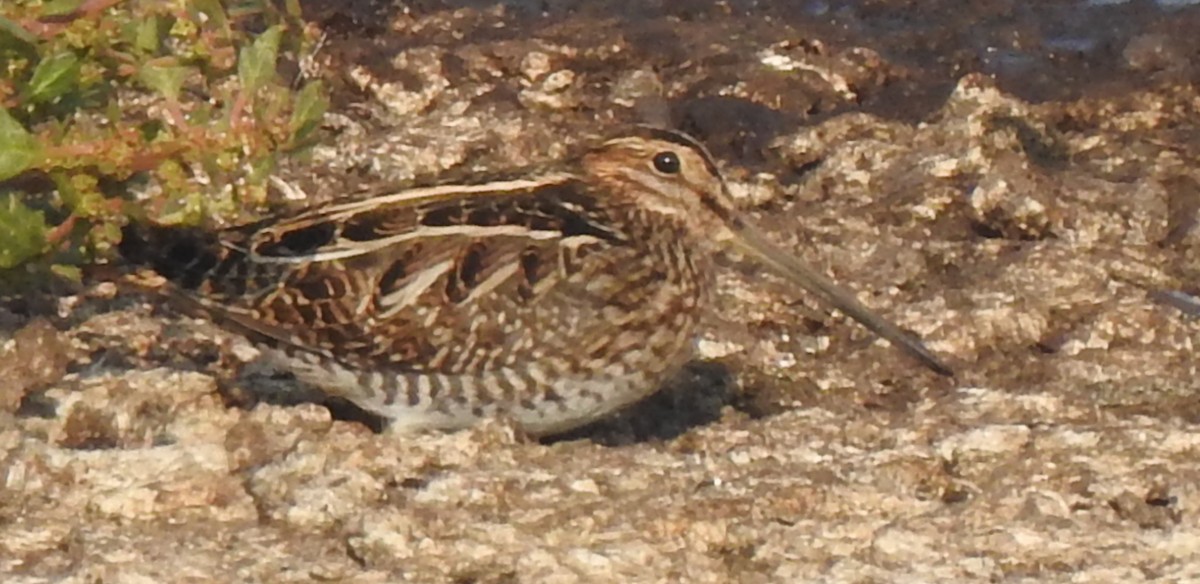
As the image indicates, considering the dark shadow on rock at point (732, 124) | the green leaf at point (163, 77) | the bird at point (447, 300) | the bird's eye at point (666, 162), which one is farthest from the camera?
the dark shadow on rock at point (732, 124)

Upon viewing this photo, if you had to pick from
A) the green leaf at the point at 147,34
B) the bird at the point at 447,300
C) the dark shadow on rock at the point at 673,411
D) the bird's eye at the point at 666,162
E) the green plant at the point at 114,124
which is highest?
the green leaf at the point at 147,34

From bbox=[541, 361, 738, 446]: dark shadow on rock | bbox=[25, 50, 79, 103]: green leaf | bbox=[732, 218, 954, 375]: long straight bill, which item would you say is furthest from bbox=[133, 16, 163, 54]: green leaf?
bbox=[732, 218, 954, 375]: long straight bill

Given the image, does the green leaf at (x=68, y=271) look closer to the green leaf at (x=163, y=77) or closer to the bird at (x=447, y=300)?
the bird at (x=447, y=300)

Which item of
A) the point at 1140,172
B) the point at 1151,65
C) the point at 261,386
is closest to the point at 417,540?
the point at 261,386

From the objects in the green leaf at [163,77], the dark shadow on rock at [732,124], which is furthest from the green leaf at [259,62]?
the dark shadow on rock at [732,124]

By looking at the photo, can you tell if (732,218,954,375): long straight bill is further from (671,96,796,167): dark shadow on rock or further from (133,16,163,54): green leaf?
(133,16,163,54): green leaf

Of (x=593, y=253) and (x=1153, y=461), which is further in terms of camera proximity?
(x=593, y=253)

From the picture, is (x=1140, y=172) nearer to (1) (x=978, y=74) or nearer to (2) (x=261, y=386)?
(1) (x=978, y=74)

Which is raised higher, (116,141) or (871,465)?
(116,141)
